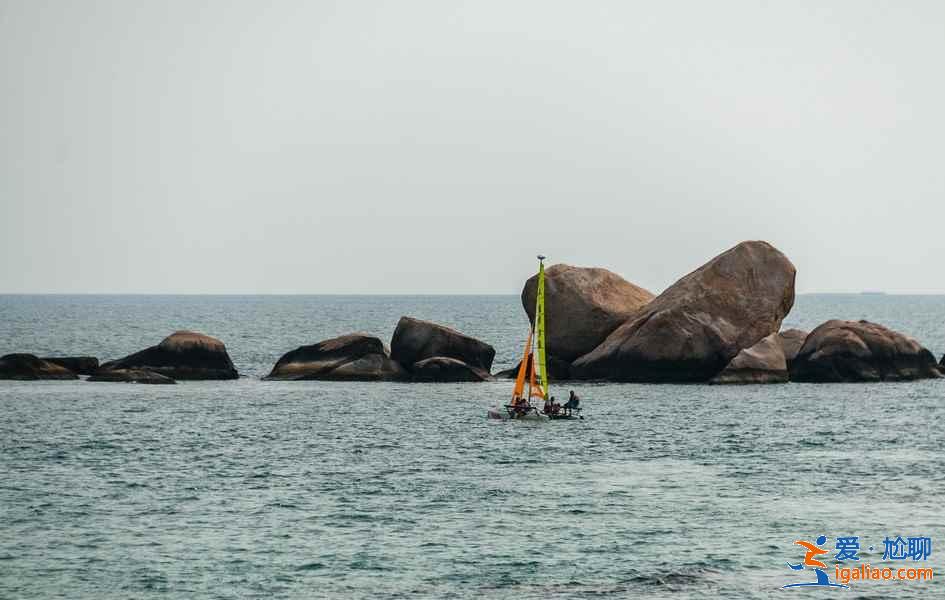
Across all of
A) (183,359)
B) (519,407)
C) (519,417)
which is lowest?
(519,417)

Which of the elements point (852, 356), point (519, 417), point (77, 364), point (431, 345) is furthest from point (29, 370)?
point (852, 356)

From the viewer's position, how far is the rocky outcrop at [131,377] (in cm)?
7094

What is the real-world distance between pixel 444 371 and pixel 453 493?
113 feet

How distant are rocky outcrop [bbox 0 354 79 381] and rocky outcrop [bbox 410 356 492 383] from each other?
20.4m

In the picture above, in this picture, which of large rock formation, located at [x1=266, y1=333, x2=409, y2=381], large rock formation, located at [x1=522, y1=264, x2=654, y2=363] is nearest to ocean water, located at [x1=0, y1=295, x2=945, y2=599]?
large rock formation, located at [x1=522, y1=264, x2=654, y2=363]

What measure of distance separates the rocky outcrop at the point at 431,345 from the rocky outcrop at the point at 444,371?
44 cm

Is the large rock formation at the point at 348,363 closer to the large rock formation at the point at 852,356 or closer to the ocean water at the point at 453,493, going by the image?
the ocean water at the point at 453,493

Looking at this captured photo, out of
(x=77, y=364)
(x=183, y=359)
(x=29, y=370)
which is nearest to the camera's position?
(x=29, y=370)

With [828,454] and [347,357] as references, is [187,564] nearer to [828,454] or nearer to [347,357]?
[828,454]

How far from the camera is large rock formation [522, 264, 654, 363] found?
6862 centimetres

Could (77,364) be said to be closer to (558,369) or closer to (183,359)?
(183,359)

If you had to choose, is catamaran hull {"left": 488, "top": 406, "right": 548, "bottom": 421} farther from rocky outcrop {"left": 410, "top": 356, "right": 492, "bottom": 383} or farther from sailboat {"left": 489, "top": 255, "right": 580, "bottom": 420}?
rocky outcrop {"left": 410, "top": 356, "right": 492, "bottom": 383}

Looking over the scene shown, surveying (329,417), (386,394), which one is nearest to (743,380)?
(386,394)

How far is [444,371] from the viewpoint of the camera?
7144 centimetres
